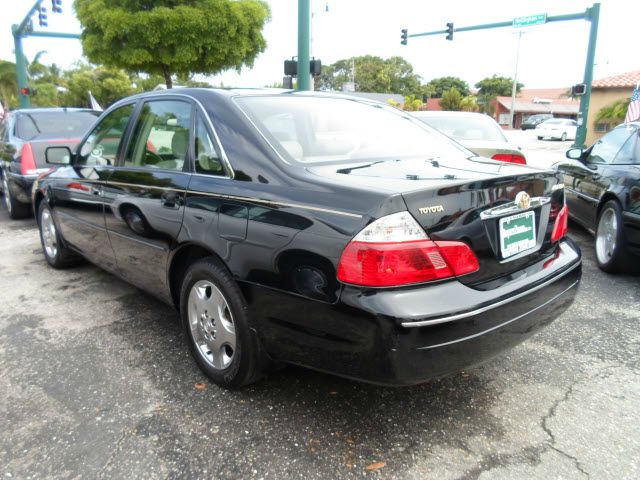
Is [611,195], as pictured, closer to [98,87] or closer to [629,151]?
[629,151]

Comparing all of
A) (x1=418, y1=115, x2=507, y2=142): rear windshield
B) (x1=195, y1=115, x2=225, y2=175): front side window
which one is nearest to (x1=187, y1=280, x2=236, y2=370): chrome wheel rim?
(x1=195, y1=115, x2=225, y2=175): front side window

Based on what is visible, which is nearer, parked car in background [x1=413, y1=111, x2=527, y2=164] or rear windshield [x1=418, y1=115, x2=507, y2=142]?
parked car in background [x1=413, y1=111, x2=527, y2=164]

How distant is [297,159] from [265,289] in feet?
2.14

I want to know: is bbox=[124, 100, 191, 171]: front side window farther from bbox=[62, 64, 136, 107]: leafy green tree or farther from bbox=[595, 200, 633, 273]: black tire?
bbox=[62, 64, 136, 107]: leafy green tree

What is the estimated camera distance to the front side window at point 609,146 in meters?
5.12

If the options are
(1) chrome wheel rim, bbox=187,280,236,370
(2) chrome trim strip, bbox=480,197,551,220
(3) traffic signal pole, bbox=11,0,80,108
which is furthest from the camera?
(3) traffic signal pole, bbox=11,0,80,108

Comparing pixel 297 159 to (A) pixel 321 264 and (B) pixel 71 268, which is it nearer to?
(A) pixel 321 264

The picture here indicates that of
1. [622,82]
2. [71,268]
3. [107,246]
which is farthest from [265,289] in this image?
[622,82]

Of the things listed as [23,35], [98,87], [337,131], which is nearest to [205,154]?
[337,131]

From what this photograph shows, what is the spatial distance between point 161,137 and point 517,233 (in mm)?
2150

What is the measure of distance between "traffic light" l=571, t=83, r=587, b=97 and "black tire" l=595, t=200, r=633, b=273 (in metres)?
13.5

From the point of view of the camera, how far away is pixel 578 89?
16625 millimetres

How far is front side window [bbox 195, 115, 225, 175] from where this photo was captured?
2.65 metres

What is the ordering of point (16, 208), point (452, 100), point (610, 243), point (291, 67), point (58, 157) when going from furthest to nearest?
point (452, 100), point (291, 67), point (16, 208), point (610, 243), point (58, 157)
